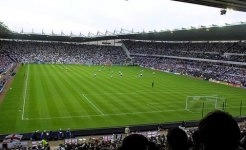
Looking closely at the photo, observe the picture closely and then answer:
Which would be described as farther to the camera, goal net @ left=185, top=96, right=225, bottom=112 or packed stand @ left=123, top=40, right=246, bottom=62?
packed stand @ left=123, top=40, right=246, bottom=62

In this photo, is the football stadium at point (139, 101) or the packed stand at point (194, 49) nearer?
the football stadium at point (139, 101)

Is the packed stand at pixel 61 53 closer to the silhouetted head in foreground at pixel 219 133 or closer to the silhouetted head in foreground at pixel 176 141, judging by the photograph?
the silhouetted head in foreground at pixel 176 141

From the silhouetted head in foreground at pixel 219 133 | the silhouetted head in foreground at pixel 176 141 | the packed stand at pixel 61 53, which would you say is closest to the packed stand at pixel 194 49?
the packed stand at pixel 61 53

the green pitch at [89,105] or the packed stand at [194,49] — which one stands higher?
the packed stand at [194,49]

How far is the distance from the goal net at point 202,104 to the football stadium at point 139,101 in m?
0.12

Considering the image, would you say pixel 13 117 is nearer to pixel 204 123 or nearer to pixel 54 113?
pixel 54 113

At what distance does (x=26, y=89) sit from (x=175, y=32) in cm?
5756

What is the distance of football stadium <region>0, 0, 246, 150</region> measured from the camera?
1844cm

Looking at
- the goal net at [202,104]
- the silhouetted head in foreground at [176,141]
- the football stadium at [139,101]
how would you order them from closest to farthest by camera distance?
the silhouetted head in foreground at [176,141], the football stadium at [139,101], the goal net at [202,104]

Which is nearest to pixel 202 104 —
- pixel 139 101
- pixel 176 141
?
pixel 139 101

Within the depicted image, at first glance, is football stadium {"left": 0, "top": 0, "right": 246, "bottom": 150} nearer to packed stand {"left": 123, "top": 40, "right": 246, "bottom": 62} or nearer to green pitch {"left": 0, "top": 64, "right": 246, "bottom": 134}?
green pitch {"left": 0, "top": 64, "right": 246, "bottom": 134}

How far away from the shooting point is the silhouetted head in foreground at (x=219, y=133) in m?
2.83

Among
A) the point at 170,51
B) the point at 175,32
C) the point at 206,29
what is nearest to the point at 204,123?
the point at 206,29

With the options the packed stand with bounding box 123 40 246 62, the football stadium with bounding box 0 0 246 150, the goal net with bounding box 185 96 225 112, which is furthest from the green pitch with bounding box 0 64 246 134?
the packed stand with bounding box 123 40 246 62
